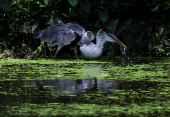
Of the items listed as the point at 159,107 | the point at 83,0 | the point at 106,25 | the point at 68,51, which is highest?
the point at 83,0

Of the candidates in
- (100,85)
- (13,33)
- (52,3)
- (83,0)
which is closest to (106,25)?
(83,0)

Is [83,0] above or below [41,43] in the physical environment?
above

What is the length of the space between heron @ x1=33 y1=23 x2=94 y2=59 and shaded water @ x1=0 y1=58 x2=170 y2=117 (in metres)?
1.39

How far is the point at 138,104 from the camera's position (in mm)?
3840

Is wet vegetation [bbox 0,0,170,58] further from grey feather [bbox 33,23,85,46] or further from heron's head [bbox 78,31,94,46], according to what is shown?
heron's head [bbox 78,31,94,46]

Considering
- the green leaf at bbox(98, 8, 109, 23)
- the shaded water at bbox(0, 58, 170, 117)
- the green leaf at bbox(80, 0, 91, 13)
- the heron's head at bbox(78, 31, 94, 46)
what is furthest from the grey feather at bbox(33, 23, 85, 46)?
the shaded water at bbox(0, 58, 170, 117)

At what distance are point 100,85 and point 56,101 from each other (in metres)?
1.17

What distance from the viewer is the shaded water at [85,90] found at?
11.8 ft

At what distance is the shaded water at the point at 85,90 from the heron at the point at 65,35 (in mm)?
1388

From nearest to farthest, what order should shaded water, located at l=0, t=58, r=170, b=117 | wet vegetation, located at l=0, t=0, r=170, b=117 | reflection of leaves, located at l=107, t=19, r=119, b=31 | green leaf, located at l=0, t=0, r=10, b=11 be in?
shaded water, located at l=0, t=58, r=170, b=117 → wet vegetation, located at l=0, t=0, r=170, b=117 → reflection of leaves, located at l=107, t=19, r=119, b=31 → green leaf, located at l=0, t=0, r=10, b=11

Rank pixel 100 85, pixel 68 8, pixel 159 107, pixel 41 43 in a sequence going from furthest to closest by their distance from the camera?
pixel 68 8
pixel 41 43
pixel 100 85
pixel 159 107

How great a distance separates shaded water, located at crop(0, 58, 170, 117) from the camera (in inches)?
141

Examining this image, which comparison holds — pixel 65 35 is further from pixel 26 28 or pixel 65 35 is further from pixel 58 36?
pixel 26 28

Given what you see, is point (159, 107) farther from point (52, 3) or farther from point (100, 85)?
point (52, 3)
